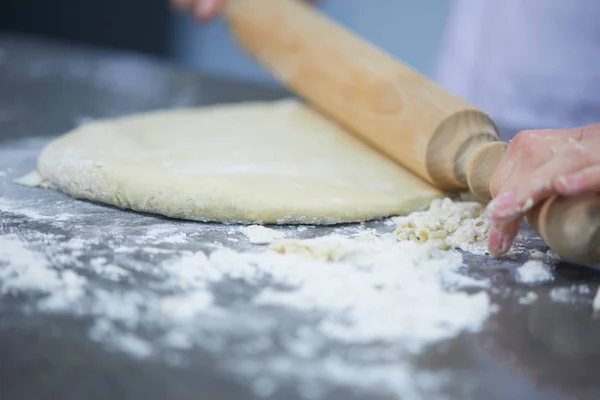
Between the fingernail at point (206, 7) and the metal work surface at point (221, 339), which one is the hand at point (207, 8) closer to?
the fingernail at point (206, 7)

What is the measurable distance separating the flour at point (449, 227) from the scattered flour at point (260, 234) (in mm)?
200

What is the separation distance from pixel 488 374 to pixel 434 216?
1.61 ft

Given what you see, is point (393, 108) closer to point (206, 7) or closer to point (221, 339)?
point (221, 339)

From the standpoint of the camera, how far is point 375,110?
151cm

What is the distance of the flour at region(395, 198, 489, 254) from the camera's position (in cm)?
114

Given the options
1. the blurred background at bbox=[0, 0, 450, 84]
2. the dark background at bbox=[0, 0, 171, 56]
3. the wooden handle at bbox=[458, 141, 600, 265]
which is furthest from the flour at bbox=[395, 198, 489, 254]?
the dark background at bbox=[0, 0, 171, 56]

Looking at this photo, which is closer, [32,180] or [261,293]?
[261,293]

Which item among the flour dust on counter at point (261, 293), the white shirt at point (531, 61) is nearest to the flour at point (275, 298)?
the flour dust on counter at point (261, 293)

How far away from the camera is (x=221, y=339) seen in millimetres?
834

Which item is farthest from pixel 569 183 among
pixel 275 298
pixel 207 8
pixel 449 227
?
pixel 207 8

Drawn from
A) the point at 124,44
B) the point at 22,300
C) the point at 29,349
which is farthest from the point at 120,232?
the point at 124,44

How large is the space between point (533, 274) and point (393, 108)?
1.78 feet

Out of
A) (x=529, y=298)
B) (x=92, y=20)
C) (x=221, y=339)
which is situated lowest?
(x=221, y=339)

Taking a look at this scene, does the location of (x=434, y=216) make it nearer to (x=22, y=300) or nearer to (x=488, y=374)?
(x=488, y=374)
